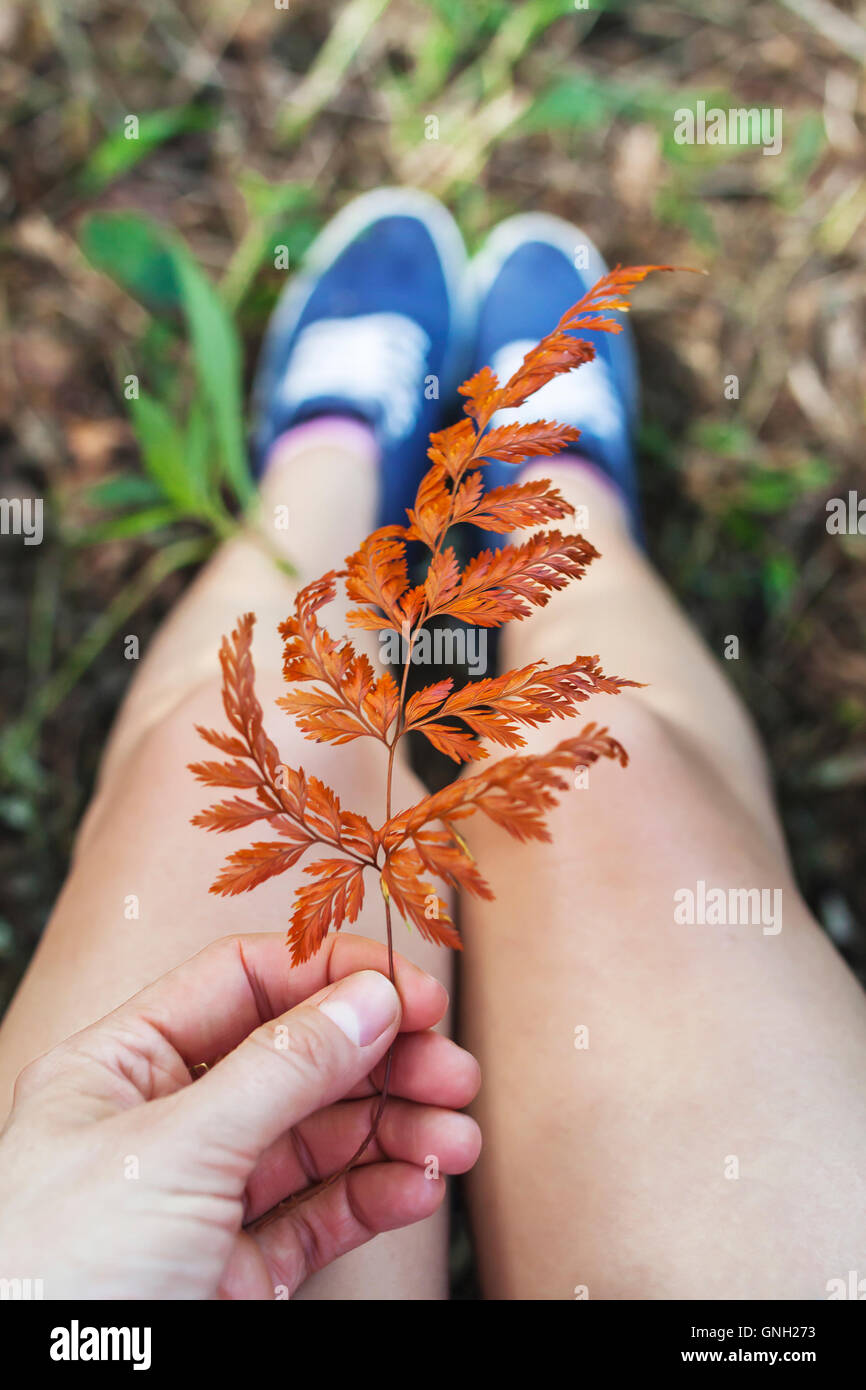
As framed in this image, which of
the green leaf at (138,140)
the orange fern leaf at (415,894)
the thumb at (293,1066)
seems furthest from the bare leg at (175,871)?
the green leaf at (138,140)

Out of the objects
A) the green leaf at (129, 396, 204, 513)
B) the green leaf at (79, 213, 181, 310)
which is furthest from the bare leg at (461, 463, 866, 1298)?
the green leaf at (79, 213, 181, 310)

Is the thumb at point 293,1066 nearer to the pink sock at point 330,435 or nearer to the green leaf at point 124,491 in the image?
the green leaf at point 124,491

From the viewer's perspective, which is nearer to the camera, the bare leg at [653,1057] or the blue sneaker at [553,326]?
the bare leg at [653,1057]

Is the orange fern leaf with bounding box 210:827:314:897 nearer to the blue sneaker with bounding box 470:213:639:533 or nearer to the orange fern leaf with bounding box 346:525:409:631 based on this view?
the orange fern leaf with bounding box 346:525:409:631

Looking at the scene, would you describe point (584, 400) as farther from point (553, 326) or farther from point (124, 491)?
point (124, 491)

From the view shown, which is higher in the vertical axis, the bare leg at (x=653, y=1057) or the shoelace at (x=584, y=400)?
the shoelace at (x=584, y=400)

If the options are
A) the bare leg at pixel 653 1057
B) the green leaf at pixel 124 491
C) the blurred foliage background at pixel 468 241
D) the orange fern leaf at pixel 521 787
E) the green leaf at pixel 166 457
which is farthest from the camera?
the blurred foliage background at pixel 468 241
